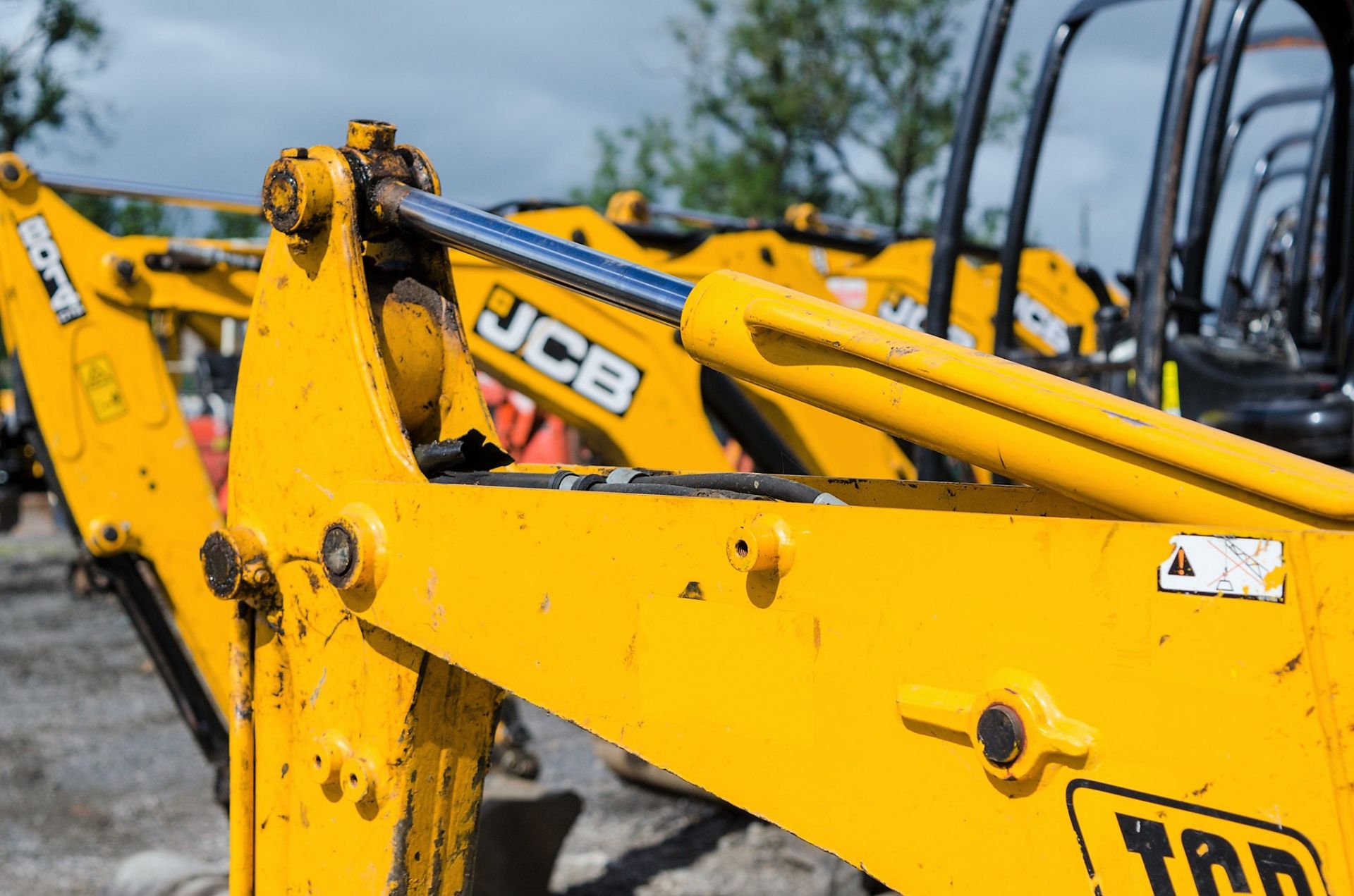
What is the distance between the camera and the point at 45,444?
386 centimetres

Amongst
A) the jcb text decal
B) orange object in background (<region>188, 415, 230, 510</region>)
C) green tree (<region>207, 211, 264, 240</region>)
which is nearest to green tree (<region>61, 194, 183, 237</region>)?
green tree (<region>207, 211, 264, 240</region>)

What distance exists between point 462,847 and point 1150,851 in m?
1.02

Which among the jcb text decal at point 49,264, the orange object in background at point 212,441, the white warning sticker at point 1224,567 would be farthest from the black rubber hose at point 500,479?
the orange object in background at point 212,441

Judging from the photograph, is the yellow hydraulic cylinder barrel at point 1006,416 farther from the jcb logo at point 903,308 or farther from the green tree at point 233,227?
the green tree at point 233,227

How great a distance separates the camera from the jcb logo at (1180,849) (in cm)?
102

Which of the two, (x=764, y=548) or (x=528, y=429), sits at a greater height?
(x=764, y=548)

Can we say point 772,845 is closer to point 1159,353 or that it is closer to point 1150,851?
point 1159,353

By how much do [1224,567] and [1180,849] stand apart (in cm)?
23

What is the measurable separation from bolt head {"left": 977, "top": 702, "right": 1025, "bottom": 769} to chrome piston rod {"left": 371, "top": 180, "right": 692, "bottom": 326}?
551mm

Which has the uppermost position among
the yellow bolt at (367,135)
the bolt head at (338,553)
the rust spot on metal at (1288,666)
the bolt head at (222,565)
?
the yellow bolt at (367,135)

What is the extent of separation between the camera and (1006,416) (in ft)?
4.03

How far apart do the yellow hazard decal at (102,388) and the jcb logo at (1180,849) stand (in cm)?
339

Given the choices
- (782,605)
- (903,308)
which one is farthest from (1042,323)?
(782,605)

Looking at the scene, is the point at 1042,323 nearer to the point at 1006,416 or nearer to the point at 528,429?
the point at 528,429
